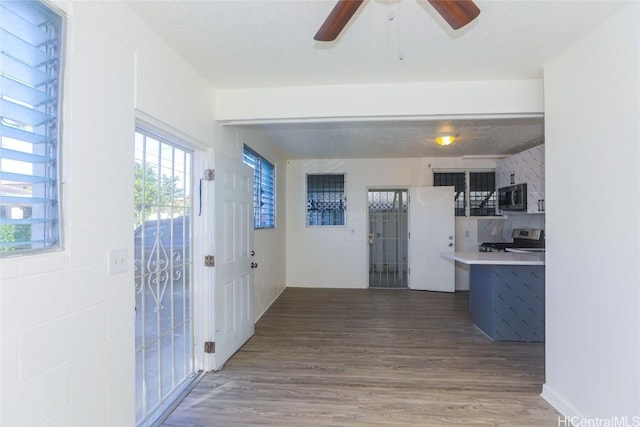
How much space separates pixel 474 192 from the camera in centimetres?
593

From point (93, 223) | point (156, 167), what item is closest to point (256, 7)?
point (156, 167)

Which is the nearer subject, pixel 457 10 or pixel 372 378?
pixel 457 10

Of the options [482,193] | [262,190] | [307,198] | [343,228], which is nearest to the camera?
[262,190]

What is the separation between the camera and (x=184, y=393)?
93.8 inches

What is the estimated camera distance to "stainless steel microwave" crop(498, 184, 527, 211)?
4.72 metres

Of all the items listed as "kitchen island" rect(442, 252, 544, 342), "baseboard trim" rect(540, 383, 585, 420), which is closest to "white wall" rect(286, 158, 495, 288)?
"kitchen island" rect(442, 252, 544, 342)

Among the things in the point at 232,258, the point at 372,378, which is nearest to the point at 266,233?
the point at 232,258

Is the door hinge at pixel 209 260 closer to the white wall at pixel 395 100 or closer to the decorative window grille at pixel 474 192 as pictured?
the white wall at pixel 395 100

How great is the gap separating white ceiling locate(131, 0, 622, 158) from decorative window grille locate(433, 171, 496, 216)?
3590 millimetres

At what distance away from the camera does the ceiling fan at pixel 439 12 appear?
4.27ft

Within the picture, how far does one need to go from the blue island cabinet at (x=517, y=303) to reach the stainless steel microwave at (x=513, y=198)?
1.59 metres

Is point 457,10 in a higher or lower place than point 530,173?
higher

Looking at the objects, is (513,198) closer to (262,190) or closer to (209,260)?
(262,190)

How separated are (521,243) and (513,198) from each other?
87 cm
